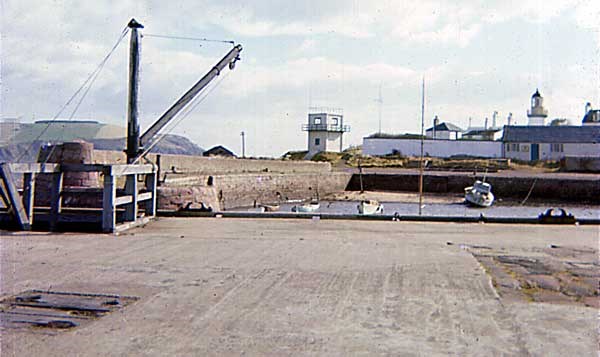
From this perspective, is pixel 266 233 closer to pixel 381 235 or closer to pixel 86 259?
pixel 381 235

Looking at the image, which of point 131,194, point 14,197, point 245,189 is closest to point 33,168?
point 14,197

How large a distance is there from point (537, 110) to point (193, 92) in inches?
3479

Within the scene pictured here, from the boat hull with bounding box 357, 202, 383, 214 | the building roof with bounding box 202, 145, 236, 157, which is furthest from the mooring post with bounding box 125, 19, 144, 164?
the building roof with bounding box 202, 145, 236, 157

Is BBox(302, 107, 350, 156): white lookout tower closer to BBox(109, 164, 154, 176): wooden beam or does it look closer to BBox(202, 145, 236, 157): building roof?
BBox(202, 145, 236, 157): building roof

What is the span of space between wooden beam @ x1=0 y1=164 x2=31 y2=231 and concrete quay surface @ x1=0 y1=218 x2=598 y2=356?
0.48m

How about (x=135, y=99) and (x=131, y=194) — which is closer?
(x=131, y=194)

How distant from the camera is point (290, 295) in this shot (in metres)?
6.97

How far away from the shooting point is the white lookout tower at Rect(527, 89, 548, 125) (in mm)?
97188

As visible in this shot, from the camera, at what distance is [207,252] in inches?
392

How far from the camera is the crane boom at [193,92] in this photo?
17041 millimetres

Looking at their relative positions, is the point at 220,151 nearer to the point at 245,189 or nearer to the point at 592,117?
the point at 245,189

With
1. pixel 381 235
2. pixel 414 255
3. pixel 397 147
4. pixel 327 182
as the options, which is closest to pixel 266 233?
pixel 381 235

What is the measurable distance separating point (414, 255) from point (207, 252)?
10.3 ft

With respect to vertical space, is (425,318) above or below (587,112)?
below
